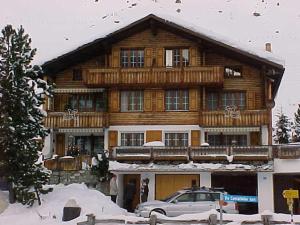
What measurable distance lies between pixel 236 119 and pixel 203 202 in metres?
11.0

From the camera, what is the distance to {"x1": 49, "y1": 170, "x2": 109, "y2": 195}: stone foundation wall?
3231 cm

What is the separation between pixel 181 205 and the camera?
997 inches

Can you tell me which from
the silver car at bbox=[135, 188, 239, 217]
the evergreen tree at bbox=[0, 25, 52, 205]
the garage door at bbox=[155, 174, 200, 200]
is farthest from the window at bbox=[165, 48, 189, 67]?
the silver car at bbox=[135, 188, 239, 217]

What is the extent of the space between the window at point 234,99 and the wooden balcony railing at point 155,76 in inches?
77.9

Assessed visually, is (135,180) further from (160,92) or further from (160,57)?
(160,57)

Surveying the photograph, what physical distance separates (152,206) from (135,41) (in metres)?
15.4

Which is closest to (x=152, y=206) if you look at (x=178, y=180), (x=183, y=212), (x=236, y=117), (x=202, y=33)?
(x=183, y=212)

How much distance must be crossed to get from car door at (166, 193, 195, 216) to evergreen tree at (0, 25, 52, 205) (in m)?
5.67

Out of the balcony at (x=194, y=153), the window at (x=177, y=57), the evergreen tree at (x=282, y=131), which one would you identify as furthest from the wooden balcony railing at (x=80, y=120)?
the evergreen tree at (x=282, y=131)

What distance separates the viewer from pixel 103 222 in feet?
67.3

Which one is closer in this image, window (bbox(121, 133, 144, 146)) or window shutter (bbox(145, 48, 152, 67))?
window (bbox(121, 133, 144, 146))

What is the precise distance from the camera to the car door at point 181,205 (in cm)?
2514

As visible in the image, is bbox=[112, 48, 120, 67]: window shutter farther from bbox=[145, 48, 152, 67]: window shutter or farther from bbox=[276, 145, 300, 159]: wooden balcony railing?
bbox=[276, 145, 300, 159]: wooden balcony railing

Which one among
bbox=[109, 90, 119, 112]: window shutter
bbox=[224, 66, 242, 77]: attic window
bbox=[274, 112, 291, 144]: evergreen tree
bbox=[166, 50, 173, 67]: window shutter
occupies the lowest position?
bbox=[274, 112, 291, 144]: evergreen tree
